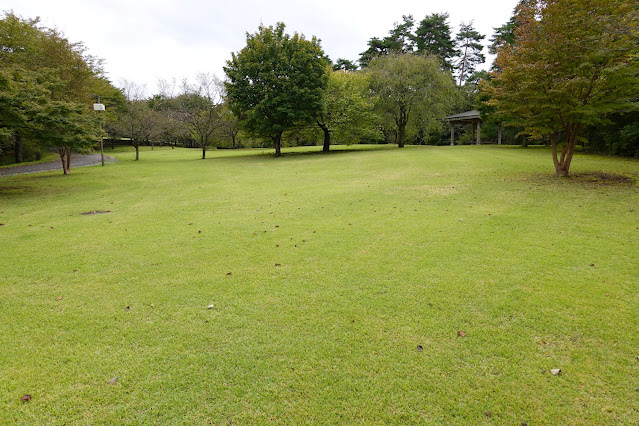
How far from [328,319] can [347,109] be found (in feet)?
80.8

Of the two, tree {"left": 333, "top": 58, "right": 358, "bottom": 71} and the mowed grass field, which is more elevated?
tree {"left": 333, "top": 58, "right": 358, "bottom": 71}

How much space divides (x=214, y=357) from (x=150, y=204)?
26.9 ft

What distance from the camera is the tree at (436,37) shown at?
47.0 meters

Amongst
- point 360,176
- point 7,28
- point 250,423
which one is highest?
point 7,28

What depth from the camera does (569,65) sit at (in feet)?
32.4

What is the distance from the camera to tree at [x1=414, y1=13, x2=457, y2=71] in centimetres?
4703

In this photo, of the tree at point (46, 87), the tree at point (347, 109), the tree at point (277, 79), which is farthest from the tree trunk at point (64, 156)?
the tree at point (347, 109)

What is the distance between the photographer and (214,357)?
291cm

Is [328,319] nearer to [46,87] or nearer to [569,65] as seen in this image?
[569,65]

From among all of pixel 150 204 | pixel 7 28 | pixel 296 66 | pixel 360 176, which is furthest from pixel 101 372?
pixel 296 66

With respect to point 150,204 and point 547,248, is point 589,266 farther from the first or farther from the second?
point 150,204

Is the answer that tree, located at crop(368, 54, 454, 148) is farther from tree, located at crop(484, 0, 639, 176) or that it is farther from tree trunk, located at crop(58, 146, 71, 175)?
tree trunk, located at crop(58, 146, 71, 175)

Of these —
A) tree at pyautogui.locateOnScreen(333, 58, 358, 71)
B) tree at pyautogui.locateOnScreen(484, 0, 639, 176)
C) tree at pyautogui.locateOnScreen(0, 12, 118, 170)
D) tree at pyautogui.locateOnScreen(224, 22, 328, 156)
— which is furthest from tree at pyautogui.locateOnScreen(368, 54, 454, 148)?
tree at pyautogui.locateOnScreen(333, 58, 358, 71)

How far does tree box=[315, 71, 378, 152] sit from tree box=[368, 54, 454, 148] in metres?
1.33
